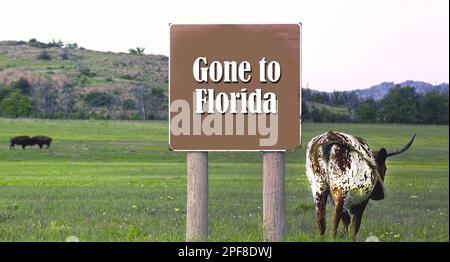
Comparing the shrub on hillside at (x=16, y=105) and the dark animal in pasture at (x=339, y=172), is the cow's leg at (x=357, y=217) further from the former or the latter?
the shrub on hillside at (x=16, y=105)

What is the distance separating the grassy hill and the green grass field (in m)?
0.39

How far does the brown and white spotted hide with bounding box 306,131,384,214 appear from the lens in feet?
33.7

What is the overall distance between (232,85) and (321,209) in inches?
76.4

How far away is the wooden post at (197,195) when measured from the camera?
983 centimetres

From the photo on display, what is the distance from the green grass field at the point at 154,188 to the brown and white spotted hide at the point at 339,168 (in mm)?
615

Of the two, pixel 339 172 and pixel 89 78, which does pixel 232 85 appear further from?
pixel 89 78

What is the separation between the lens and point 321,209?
10461 millimetres

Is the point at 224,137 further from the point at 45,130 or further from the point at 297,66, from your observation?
the point at 45,130

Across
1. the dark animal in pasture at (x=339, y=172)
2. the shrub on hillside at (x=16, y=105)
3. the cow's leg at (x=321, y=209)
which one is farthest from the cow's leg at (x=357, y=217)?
→ the shrub on hillside at (x=16, y=105)

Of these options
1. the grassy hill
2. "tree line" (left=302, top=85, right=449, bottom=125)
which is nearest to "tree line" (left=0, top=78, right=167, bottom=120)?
the grassy hill
